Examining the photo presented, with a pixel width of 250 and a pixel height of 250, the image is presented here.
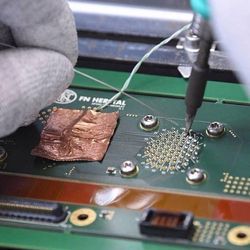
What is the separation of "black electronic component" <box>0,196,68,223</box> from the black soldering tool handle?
227 millimetres

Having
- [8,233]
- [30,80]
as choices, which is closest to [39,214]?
[8,233]

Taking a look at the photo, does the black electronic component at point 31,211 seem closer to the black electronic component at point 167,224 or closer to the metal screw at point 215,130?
the black electronic component at point 167,224

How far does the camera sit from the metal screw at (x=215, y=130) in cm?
119

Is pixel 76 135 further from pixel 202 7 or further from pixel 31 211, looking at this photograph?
pixel 202 7

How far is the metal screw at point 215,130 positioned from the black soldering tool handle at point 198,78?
13cm

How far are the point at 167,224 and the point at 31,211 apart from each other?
19 centimetres

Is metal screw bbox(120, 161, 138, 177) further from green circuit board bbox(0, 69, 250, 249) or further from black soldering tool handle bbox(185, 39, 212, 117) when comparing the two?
→ black soldering tool handle bbox(185, 39, 212, 117)

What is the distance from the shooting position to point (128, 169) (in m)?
1.13

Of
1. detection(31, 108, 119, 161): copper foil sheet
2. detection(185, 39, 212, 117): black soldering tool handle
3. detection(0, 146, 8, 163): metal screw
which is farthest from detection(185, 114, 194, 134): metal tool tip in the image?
detection(0, 146, 8, 163): metal screw

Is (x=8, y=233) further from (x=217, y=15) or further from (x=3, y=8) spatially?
(x=217, y=15)

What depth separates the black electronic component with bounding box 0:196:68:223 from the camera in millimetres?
1068

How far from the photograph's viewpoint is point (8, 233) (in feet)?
3.50

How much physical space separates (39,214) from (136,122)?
24 cm

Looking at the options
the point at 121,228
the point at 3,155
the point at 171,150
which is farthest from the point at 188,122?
the point at 3,155
